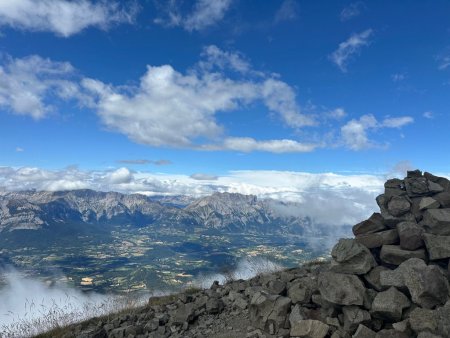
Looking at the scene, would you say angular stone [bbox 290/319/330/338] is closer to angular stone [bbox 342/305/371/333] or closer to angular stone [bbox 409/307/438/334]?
angular stone [bbox 342/305/371/333]

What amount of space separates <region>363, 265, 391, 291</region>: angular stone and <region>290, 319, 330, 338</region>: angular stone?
8.04ft

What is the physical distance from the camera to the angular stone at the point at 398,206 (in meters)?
15.5

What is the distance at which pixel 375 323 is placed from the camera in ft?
36.1

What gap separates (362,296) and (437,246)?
3624 mm

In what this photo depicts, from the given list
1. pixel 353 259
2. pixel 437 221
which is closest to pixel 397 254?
pixel 353 259

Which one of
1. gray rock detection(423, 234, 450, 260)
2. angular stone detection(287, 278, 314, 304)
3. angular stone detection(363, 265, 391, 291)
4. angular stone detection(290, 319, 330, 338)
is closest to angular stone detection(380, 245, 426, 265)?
gray rock detection(423, 234, 450, 260)

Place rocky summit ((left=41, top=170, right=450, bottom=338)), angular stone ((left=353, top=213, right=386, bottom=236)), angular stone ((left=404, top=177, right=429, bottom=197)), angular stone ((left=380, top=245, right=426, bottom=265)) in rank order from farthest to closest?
angular stone ((left=404, top=177, right=429, bottom=197))
angular stone ((left=353, top=213, right=386, bottom=236))
angular stone ((left=380, top=245, right=426, bottom=265))
rocky summit ((left=41, top=170, right=450, bottom=338))

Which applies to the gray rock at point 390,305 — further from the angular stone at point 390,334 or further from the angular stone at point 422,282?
the angular stone at point 390,334

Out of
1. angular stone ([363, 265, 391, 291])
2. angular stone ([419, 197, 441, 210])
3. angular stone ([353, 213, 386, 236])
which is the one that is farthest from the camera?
angular stone ([353, 213, 386, 236])

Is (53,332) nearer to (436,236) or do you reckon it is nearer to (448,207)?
(436,236)

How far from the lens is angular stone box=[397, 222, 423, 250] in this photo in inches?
513

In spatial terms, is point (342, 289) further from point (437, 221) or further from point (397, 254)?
point (437, 221)

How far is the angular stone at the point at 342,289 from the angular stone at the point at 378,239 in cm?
232

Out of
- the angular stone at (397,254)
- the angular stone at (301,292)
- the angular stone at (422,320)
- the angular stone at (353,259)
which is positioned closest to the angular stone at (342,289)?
the angular stone at (353,259)
